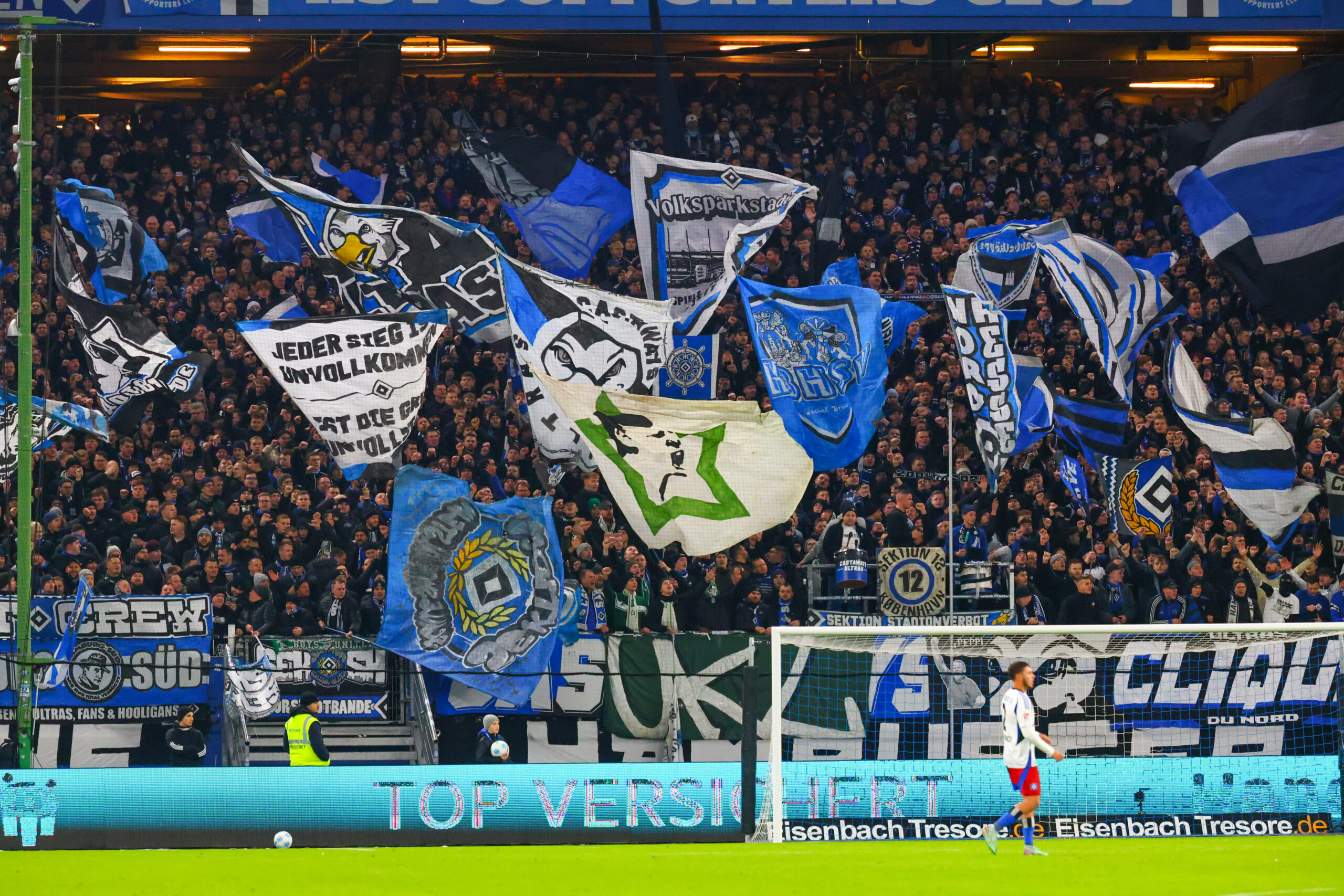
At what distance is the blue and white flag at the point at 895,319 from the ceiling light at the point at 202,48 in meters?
14.7

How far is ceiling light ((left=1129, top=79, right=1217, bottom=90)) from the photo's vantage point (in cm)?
3391

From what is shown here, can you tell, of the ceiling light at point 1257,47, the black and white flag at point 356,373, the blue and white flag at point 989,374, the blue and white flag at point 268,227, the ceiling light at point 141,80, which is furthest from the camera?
the ceiling light at point 1257,47

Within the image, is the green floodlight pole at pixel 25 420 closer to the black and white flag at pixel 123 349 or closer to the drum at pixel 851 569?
the black and white flag at pixel 123 349

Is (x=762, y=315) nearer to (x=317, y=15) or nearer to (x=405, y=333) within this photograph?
(x=405, y=333)

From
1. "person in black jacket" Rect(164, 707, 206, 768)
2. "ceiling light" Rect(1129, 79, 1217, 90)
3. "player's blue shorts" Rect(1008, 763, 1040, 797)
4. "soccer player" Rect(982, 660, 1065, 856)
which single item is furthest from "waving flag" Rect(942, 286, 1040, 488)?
"ceiling light" Rect(1129, 79, 1217, 90)

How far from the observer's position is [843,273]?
74.3 feet

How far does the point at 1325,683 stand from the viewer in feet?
62.8

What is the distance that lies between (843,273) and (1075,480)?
12.8 ft

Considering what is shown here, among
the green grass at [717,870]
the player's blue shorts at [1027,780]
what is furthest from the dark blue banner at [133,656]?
the player's blue shorts at [1027,780]

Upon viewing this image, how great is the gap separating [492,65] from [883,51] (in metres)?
7.23

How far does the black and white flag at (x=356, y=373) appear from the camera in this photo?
20266 mm

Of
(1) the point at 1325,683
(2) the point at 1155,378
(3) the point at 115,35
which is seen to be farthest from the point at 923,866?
(3) the point at 115,35

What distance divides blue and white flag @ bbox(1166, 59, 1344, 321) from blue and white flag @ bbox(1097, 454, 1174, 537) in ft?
12.3

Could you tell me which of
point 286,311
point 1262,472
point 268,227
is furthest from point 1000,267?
point 268,227
